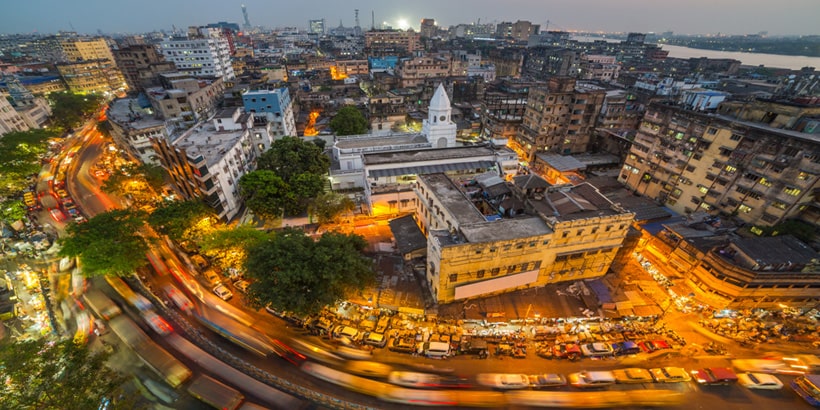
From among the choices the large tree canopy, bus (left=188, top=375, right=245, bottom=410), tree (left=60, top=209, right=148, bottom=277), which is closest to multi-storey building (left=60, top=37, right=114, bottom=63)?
the large tree canopy

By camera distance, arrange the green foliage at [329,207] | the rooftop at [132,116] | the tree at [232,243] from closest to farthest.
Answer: the tree at [232,243] → the green foliage at [329,207] → the rooftop at [132,116]

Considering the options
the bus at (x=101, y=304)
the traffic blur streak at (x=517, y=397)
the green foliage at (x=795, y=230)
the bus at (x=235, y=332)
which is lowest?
the bus at (x=101, y=304)

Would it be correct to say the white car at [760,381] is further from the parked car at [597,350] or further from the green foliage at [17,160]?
the green foliage at [17,160]

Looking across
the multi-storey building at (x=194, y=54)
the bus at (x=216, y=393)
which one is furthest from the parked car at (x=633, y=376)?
the multi-storey building at (x=194, y=54)

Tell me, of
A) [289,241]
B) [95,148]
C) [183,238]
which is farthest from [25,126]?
[289,241]

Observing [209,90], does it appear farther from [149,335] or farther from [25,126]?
[149,335]

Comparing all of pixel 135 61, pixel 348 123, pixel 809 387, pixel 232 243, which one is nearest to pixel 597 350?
pixel 809 387

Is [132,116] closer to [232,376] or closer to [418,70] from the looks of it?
[232,376]
